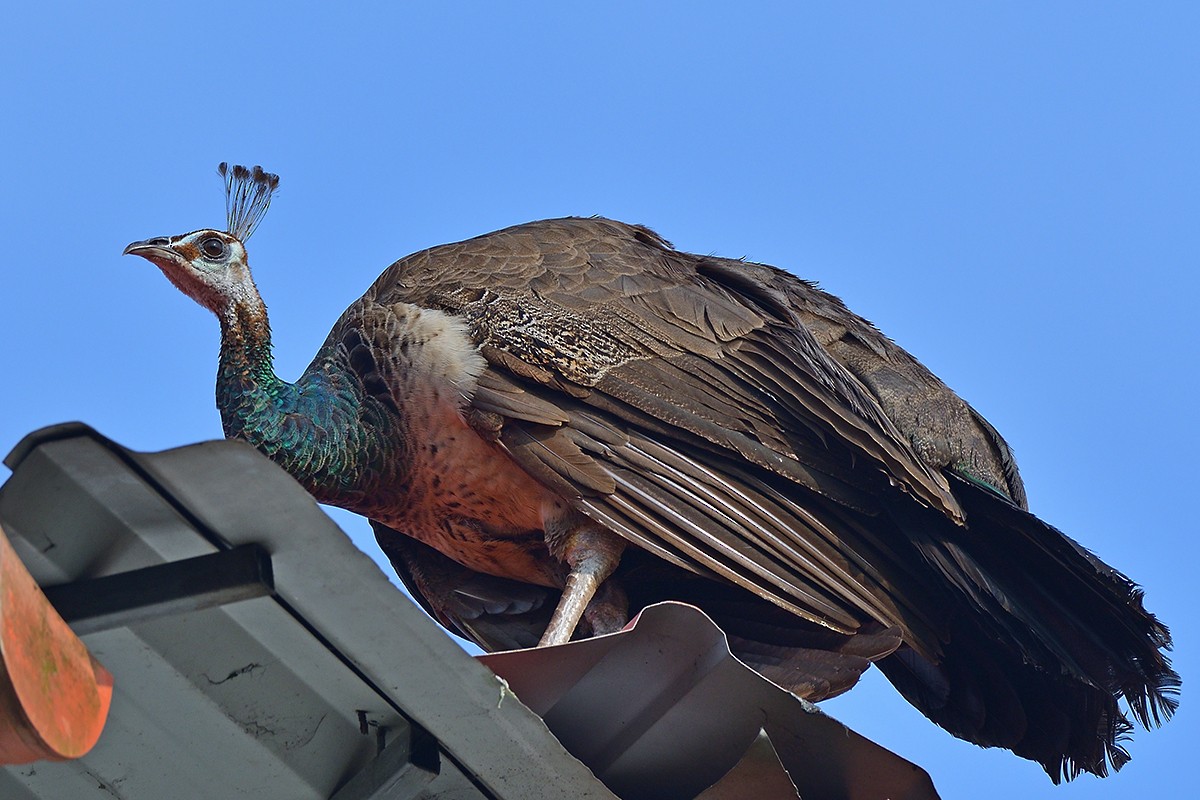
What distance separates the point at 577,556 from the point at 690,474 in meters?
0.45

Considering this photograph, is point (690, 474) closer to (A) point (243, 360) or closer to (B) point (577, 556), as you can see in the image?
(B) point (577, 556)

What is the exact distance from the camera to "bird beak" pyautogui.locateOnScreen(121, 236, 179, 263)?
5609 millimetres

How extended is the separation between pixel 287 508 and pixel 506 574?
307cm

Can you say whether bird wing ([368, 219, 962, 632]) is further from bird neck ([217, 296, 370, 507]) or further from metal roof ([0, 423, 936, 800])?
metal roof ([0, 423, 936, 800])

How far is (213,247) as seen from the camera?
5.68 metres

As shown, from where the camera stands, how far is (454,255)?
220 inches

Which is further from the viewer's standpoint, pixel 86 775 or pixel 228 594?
pixel 86 775

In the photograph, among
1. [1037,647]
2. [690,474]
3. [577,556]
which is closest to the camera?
[1037,647]

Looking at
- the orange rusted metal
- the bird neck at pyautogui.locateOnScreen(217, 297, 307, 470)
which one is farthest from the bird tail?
the orange rusted metal

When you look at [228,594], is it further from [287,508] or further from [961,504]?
[961,504]

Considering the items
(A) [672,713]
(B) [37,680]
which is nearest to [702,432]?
(A) [672,713]

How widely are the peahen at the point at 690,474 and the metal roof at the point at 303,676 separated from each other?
58.2 inches

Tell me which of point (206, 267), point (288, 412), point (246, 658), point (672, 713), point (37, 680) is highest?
point (206, 267)

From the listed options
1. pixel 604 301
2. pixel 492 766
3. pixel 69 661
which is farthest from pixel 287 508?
pixel 604 301
